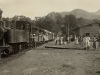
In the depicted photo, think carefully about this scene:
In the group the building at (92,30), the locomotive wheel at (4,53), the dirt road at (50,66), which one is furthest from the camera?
the building at (92,30)

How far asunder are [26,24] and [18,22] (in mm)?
786

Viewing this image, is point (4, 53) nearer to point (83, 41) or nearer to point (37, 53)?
point (37, 53)

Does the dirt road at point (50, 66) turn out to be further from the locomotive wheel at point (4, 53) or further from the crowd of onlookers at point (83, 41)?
the crowd of onlookers at point (83, 41)

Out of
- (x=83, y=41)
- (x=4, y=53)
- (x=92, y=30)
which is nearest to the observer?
(x=4, y=53)

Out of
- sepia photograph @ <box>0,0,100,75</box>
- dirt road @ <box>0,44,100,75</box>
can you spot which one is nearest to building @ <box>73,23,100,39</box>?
sepia photograph @ <box>0,0,100,75</box>

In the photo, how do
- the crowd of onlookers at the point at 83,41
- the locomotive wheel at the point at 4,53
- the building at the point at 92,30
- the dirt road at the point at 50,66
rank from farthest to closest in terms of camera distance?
the building at the point at 92,30 < the crowd of onlookers at the point at 83,41 < the locomotive wheel at the point at 4,53 < the dirt road at the point at 50,66

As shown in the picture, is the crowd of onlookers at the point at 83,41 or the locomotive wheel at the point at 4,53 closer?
the locomotive wheel at the point at 4,53

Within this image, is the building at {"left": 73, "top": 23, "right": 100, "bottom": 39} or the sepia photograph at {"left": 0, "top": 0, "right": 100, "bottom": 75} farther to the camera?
the building at {"left": 73, "top": 23, "right": 100, "bottom": 39}

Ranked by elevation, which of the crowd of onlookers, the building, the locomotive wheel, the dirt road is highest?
the building

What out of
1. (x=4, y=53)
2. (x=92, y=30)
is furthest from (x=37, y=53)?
(x=92, y=30)

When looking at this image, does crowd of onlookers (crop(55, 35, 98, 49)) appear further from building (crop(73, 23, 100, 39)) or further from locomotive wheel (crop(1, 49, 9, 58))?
locomotive wheel (crop(1, 49, 9, 58))

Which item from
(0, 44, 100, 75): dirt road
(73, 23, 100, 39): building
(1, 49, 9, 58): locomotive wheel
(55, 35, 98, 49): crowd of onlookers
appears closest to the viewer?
(0, 44, 100, 75): dirt road

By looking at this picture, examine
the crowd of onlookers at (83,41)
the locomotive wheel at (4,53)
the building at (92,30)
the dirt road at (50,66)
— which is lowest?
the dirt road at (50,66)

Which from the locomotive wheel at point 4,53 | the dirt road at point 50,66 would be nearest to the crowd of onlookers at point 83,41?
the dirt road at point 50,66
